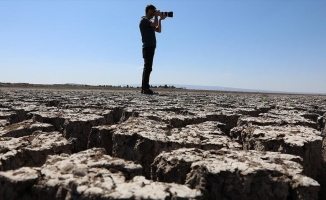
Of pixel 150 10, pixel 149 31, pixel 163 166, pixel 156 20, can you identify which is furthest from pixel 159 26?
pixel 163 166

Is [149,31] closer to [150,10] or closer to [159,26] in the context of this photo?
[159,26]

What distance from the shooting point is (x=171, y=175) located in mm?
1270

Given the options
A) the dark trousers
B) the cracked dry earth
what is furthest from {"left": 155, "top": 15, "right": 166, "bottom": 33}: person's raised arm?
the cracked dry earth

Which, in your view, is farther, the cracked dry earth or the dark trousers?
the dark trousers

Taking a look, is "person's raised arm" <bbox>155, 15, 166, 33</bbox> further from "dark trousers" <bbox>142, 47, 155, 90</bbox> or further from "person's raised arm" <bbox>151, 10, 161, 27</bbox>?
"dark trousers" <bbox>142, 47, 155, 90</bbox>

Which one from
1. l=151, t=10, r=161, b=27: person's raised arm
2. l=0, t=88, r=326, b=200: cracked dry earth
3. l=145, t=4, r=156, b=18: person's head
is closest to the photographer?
l=0, t=88, r=326, b=200: cracked dry earth

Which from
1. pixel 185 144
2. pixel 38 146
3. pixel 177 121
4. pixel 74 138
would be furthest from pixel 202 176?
pixel 177 121

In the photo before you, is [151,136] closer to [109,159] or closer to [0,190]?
[109,159]

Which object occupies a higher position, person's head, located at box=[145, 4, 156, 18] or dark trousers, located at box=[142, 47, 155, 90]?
person's head, located at box=[145, 4, 156, 18]

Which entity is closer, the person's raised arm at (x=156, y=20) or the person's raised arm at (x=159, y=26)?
the person's raised arm at (x=156, y=20)

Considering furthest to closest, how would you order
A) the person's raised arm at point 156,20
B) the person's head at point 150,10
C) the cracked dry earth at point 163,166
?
the person's head at point 150,10, the person's raised arm at point 156,20, the cracked dry earth at point 163,166

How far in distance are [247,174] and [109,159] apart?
0.60 m

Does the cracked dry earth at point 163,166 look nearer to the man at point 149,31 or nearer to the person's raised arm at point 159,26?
the man at point 149,31

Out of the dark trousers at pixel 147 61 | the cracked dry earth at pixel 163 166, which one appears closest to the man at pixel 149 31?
the dark trousers at pixel 147 61
